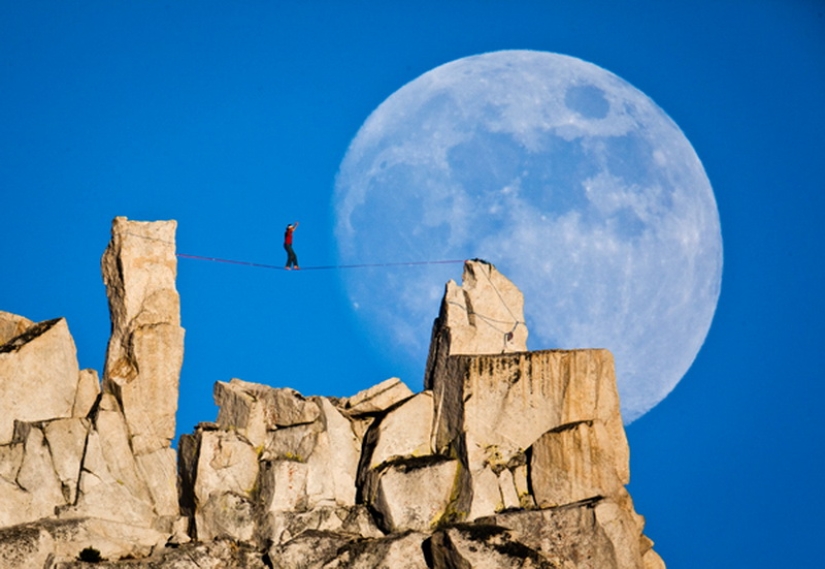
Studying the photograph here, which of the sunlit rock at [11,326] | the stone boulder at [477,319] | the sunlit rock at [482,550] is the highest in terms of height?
the stone boulder at [477,319]

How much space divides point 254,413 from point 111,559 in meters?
9.51

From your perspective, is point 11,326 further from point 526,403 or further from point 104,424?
point 526,403

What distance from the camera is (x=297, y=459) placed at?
269 feet

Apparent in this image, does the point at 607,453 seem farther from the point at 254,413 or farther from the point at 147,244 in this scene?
the point at 147,244

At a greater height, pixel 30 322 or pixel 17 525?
pixel 30 322

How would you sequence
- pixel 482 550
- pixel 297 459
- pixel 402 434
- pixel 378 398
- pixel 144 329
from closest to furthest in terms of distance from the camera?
1. pixel 482 550
2. pixel 297 459
3. pixel 402 434
4. pixel 144 329
5. pixel 378 398

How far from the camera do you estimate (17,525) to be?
256 feet

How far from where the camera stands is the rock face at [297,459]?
254 ft

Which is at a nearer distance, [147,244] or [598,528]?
[598,528]

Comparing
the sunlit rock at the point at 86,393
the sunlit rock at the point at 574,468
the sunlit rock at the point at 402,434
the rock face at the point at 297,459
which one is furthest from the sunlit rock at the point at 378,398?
the sunlit rock at the point at 86,393

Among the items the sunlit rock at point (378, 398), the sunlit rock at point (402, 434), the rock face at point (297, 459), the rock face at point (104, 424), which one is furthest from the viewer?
the sunlit rock at point (378, 398)

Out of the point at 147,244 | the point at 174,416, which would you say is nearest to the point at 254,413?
the point at 174,416

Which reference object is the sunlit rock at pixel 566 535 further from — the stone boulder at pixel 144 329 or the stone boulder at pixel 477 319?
the stone boulder at pixel 144 329

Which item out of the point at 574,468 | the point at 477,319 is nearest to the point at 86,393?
the point at 477,319
